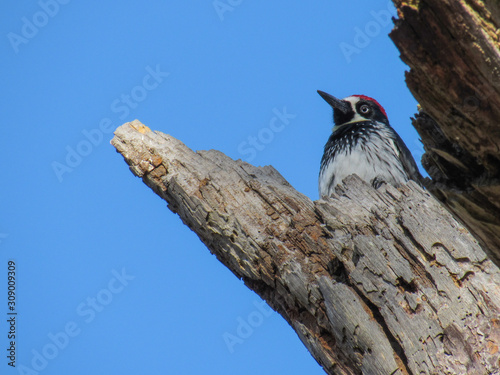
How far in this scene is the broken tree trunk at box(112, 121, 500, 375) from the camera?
274cm

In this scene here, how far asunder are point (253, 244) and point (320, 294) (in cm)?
62

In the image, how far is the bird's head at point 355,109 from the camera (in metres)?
7.05

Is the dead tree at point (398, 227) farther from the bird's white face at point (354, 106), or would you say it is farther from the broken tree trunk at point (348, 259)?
the bird's white face at point (354, 106)

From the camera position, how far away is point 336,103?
7031 mm

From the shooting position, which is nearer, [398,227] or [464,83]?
[464,83]

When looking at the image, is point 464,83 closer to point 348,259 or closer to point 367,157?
point 348,259

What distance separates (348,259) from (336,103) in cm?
416

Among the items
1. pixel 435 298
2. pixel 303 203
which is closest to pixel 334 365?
pixel 435 298

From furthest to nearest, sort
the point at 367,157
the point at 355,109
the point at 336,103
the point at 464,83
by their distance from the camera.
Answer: the point at 355,109, the point at 336,103, the point at 367,157, the point at 464,83

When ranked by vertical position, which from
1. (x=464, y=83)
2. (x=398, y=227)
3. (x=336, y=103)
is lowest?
(x=398, y=227)

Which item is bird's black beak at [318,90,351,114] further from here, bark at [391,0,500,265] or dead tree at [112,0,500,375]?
bark at [391,0,500,265]

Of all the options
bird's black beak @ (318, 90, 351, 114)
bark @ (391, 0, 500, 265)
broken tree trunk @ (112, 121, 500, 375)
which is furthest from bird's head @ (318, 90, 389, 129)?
bark @ (391, 0, 500, 265)

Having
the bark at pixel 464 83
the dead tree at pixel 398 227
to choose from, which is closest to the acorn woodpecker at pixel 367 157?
the dead tree at pixel 398 227

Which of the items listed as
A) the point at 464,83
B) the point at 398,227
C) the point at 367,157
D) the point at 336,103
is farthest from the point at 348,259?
the point at 336,103
